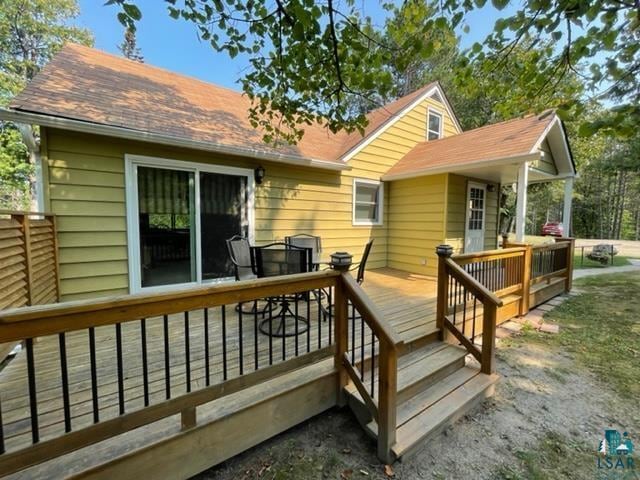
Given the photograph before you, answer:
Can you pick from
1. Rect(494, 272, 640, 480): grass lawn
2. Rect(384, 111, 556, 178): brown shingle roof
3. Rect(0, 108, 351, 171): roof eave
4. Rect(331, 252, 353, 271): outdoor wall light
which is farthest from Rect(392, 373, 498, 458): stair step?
Rect(0, 108, 351, 171): roof eave

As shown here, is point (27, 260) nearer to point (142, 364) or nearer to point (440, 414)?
point (142, 364)

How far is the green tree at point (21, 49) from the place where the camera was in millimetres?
12430

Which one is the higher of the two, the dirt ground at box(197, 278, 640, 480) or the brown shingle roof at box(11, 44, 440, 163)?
the brown shingle roof at box(11, 44, 440, 163)

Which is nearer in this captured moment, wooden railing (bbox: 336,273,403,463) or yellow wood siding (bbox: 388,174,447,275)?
wooden railing (bbox: 336,273,403,463)

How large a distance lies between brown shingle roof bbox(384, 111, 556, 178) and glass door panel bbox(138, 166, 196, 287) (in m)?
4.70

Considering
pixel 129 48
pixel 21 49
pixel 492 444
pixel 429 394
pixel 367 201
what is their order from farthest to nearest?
pixel 129 48, pixel 21 49, pixel 367 201, pixel 429 394, pixel 492 444

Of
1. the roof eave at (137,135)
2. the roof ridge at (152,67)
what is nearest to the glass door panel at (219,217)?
the roof eave at (137,135)

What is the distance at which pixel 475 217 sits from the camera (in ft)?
23.0

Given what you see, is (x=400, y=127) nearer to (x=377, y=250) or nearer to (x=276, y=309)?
(x=377, y=250)

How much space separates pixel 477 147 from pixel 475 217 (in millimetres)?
1758

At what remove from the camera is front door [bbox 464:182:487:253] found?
22.2 feet

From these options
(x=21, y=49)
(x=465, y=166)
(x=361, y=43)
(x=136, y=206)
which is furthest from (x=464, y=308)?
(x=21, y=49)

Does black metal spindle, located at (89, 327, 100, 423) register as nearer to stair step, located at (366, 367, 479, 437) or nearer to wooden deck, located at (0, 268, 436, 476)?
wooden deck, located at (0, 268, 436, 476)

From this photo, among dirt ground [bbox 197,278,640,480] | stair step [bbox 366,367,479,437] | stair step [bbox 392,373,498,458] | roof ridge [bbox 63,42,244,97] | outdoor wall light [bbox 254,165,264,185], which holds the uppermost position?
roof ridge [bbox 63,42,244,97]
